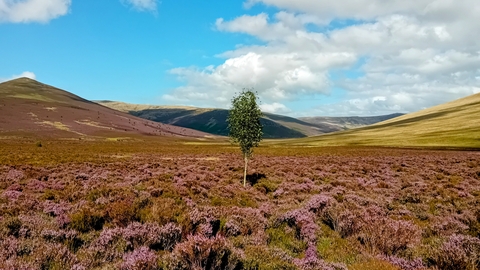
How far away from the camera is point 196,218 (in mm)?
10133

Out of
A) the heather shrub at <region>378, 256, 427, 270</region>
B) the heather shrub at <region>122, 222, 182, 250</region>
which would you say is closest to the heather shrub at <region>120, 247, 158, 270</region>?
the heather shrub at <region>122, 222, 182, 250</region>

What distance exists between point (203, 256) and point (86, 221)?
574cm

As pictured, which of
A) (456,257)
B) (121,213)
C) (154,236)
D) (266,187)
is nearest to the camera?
(456,257)

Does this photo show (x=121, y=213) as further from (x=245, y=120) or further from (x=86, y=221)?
(x=245, y=120)

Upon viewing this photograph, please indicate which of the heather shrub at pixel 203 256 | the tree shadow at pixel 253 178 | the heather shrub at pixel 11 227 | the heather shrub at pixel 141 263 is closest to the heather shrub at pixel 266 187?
the tree shadow at pixel 253 178

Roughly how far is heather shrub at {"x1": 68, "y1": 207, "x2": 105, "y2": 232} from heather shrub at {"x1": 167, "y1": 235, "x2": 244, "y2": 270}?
496 cm

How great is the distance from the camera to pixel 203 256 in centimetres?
648

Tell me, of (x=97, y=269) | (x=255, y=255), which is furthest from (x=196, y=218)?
(x=97, y=269)

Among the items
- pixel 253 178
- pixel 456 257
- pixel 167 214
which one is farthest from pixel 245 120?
pixel 456 257

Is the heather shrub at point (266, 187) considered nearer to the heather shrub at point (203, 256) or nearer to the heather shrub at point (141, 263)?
the heather shrub at point (203, 256)

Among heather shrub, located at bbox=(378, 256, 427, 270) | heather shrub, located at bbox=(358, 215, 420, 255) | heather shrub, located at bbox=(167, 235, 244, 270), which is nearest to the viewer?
heather shrub, located at bbox=(167, 235, 244, 270)

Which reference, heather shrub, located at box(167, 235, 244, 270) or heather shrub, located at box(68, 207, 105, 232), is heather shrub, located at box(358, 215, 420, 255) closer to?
heather shrub, located at box(167, 235, 244, 270)

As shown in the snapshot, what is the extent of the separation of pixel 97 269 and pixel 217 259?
8.58 ft

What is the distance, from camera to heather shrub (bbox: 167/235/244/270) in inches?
251
